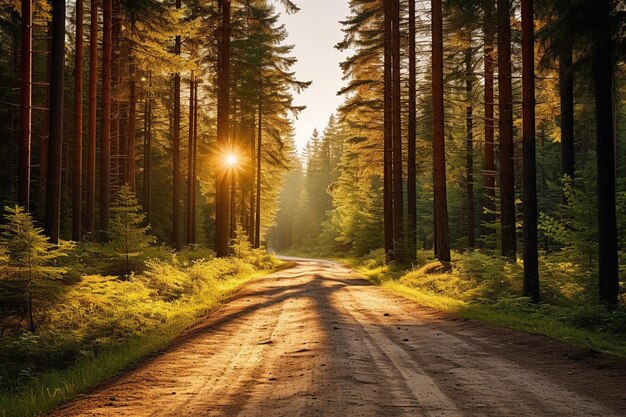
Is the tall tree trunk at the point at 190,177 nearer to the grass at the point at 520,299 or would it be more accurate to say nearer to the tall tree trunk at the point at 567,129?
the grass at the point at 520,299

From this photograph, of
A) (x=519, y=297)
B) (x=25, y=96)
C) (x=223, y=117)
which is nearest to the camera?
(x=519, y=297)

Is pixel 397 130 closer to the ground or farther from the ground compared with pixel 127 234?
farther from the ground

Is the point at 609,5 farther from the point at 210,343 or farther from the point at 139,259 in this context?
the point at 139,259

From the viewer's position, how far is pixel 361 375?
603 cm

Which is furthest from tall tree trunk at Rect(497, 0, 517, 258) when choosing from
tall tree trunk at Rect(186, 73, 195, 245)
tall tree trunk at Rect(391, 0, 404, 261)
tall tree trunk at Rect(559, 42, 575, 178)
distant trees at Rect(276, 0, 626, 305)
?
tall tree trunk at Rect(186, 73, 195, 245)

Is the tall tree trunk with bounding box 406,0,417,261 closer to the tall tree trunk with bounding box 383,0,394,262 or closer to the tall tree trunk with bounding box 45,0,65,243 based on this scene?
the tall tree trunk with bounding box 383,0,394,262

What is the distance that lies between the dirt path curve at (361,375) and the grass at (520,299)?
1.03 meters

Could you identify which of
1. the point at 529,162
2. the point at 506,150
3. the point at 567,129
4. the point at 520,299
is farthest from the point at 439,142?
the point at 520,299

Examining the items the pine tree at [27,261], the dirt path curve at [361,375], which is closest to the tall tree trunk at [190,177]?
the dirt path curve at [361,375]

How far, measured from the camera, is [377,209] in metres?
38.0

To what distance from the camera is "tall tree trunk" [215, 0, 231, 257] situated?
2241 cm

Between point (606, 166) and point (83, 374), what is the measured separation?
11.6 meters

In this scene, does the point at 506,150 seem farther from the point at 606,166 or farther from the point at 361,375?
the point at 361,375

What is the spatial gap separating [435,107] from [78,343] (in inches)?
614
